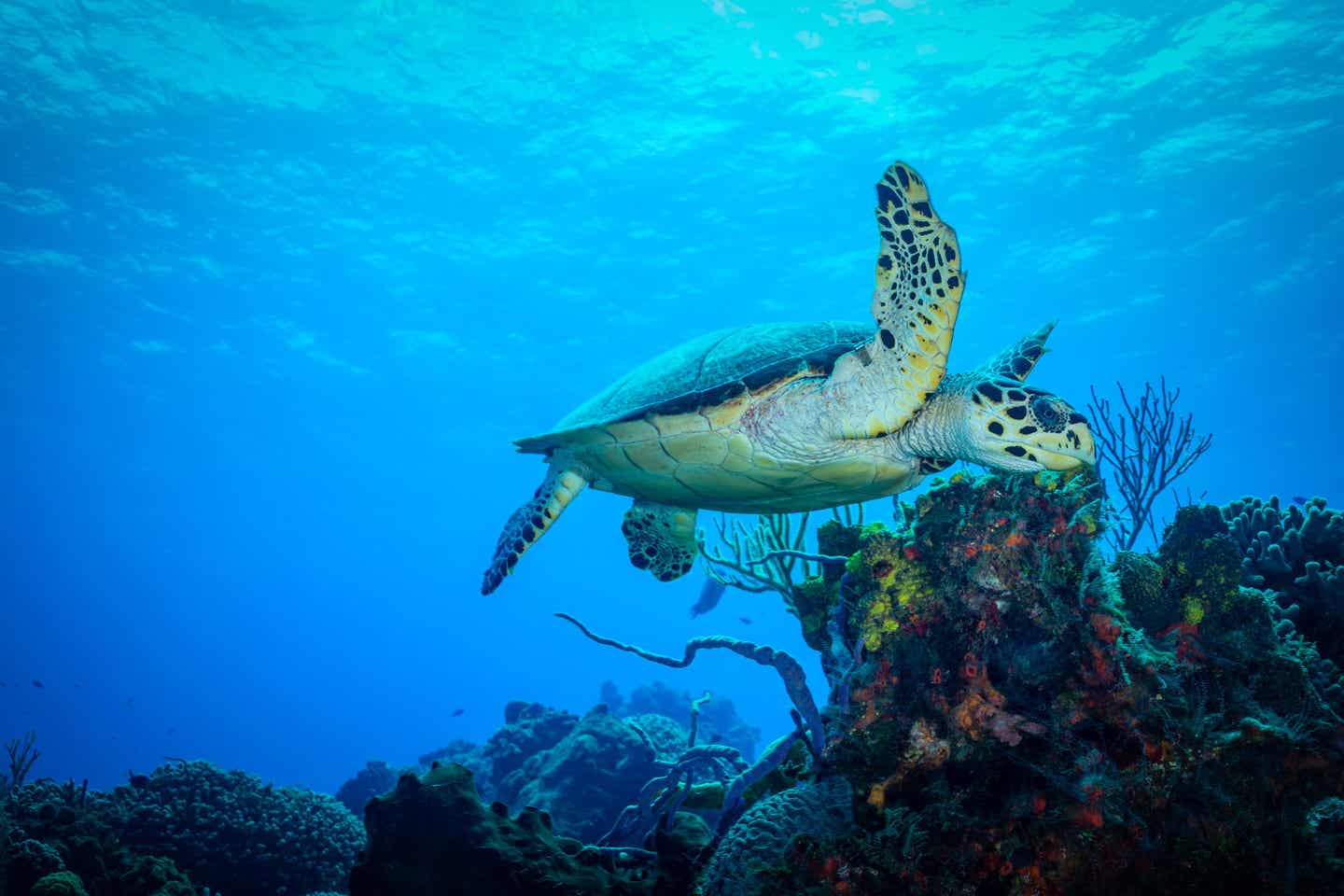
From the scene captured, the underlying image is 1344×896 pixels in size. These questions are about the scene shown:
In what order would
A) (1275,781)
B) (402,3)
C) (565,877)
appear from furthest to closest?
(402,3)
(565,877)
(1275,781)

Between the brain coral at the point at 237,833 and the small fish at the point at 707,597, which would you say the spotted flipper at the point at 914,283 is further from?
the small fish at the point at 707,597

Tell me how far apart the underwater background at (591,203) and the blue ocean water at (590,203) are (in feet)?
0.40

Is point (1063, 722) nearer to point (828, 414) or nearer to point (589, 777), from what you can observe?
point (828, 414)

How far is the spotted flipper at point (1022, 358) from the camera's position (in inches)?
156

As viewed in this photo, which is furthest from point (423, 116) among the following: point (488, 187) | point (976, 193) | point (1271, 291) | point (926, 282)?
point (1271, 291)

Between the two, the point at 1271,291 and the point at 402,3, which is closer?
the point at 402,3

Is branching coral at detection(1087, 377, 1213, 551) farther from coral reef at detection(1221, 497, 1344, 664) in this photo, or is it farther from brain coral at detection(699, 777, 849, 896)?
brain coral at detection(699, 777, 849, 896)

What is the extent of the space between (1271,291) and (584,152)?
93.9 feet

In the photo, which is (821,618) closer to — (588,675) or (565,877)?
Result: (565,877)

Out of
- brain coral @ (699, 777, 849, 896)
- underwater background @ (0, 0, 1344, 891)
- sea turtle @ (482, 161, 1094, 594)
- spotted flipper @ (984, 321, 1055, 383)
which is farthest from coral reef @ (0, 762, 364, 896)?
underwater background @ (0, 0, 1344, 891)

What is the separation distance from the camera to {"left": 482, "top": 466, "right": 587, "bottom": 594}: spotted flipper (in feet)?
18.1

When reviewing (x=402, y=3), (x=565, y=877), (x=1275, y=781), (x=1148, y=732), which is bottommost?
(x=565, y=877)

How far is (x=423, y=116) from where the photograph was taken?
19.6 m

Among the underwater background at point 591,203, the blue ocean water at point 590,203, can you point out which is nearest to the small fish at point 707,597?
the blue ocean water at point 590,203
